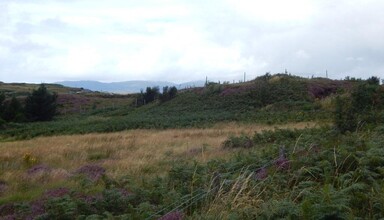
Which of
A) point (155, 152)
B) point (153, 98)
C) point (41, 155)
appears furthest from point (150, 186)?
→ point (153, 98)

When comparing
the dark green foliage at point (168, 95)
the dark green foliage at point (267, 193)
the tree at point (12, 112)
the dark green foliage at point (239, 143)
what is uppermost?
the dark green foliage at point (168, 95)

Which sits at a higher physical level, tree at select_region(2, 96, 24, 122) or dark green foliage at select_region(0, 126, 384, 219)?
dark green foliage at select_region(0, 126, 384, 219)

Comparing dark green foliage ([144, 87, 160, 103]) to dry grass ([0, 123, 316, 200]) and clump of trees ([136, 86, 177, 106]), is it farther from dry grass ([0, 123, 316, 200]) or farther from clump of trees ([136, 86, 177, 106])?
dry grass ([0, 123, 316, 200])

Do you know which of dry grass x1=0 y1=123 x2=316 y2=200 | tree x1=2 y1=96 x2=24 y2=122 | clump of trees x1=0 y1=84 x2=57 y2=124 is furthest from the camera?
clump of trees x1=0 y1=84 x2=57 y2=124

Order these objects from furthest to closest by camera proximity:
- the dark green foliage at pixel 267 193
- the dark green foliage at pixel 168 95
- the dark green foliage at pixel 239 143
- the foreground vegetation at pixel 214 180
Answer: the dark green foliage at pixel 168 95 < the dark green foliage at pixel 239 143 < the foreground vegetation at pixel 214 180 < the dark green foliage at pixel 267 193

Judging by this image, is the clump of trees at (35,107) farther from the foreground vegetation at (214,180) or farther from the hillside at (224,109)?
the foreground vegetation at (214,180)

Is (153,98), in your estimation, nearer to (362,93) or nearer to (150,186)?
(362,93)

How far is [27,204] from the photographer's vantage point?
24.5 feet

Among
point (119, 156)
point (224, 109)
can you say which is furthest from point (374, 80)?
point (119, 156)

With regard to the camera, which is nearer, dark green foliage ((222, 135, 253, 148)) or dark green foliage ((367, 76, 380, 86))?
dark green foliage ((222, 135, 253, 148))

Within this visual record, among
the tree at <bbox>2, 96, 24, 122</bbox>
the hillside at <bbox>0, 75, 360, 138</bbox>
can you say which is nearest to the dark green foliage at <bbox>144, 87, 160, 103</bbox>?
the hillside at <bbox>0, 75, 360, 138</bbox>

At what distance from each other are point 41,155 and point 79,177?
5.87m

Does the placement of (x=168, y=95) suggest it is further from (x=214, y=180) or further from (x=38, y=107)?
(x=214, y=180)

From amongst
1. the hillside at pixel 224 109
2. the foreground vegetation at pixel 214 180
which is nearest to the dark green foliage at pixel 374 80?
the hillside at pixel 224 109
